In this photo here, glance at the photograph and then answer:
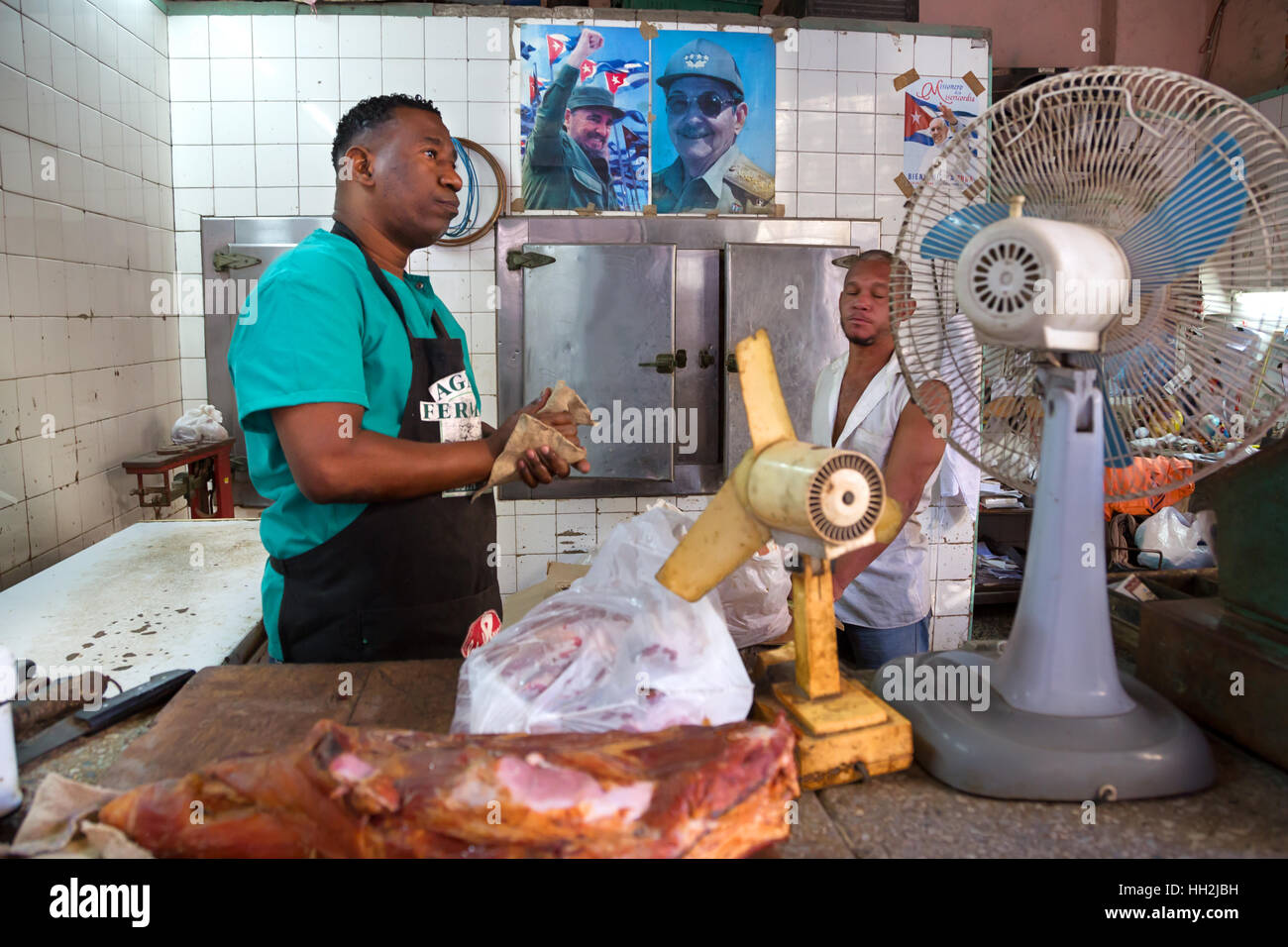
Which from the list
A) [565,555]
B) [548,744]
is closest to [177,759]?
[548,744]

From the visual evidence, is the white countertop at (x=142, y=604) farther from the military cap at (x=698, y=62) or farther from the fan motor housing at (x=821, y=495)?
the military cap at (x=698, y=62)

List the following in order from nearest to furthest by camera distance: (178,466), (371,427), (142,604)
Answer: (371,427) < (142,604) < (178,466)

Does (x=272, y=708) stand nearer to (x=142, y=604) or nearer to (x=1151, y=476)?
(x=142, y=604)

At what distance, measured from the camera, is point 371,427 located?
69.5 inches

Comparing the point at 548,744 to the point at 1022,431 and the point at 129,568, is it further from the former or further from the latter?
the point at 129,568

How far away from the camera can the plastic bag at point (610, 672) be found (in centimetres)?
109

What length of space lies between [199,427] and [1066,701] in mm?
3727

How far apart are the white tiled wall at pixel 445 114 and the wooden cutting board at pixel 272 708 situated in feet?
9.13

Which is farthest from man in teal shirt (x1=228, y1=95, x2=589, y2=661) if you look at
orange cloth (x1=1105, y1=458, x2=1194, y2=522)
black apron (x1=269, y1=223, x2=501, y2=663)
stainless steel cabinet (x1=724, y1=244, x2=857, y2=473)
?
orange cloth (x1=1105, y1=458, x2=1194, y2=522)

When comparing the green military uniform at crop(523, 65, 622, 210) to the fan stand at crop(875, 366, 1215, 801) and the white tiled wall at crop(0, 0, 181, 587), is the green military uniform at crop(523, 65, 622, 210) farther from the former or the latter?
the fan stand at crop(875, 366, 1215, 801)

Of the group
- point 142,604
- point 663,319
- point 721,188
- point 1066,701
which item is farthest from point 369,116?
point 721,188

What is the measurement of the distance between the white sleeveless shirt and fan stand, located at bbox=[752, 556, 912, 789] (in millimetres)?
1332

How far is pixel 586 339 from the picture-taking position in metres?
4.19
